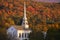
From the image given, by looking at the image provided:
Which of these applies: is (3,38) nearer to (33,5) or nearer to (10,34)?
(10,34)

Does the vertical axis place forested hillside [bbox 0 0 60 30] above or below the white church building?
above

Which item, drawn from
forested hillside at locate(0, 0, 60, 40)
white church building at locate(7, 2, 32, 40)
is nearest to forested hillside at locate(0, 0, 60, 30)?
forested hillside at locate(0, 0, 60, 40)

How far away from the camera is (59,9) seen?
1227cm

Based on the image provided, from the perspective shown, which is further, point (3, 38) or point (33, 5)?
point (33, 5)

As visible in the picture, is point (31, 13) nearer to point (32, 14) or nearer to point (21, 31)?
point (32, 14)

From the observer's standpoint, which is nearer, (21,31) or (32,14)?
(21,31)

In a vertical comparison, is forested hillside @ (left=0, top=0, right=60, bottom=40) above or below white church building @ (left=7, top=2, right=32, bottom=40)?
above

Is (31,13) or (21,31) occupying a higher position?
(31,13)

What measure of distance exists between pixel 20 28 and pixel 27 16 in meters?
0.77

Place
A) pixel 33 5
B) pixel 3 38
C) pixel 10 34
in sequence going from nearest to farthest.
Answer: pixel 3 38 → pixel 10 34 → pixel 33 5

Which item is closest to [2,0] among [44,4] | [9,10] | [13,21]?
[9,10]

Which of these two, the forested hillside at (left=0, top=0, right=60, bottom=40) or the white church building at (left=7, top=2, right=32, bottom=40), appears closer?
the white church building at (left=7, top=2, right=32, bottom=40)

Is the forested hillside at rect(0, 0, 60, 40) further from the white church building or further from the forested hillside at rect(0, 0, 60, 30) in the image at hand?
the white church building

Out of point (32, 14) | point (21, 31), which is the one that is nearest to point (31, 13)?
point (32, 14)
